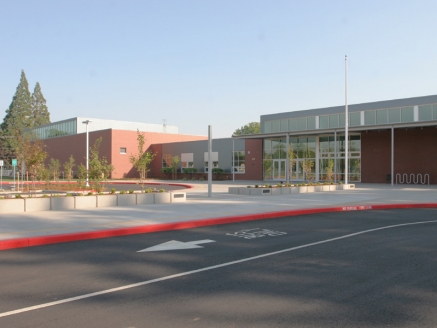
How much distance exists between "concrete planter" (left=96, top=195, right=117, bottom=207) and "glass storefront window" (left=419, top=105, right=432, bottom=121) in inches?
1190

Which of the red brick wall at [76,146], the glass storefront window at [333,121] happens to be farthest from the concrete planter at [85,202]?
the red brick wall at [76,146]

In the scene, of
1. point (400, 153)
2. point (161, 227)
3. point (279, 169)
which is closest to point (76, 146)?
point (279, 169)

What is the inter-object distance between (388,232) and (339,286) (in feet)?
18.1

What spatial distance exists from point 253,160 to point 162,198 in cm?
3017

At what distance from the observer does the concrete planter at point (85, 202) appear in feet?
52.5

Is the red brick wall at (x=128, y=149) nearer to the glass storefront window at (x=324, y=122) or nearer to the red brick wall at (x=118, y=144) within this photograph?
the red brick wall at (x=118, y=144)

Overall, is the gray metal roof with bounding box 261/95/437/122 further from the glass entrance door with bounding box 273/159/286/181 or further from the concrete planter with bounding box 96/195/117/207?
the concrete planter with bounding box 96/195/117/207

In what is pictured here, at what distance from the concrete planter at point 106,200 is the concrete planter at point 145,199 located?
1.08 metres

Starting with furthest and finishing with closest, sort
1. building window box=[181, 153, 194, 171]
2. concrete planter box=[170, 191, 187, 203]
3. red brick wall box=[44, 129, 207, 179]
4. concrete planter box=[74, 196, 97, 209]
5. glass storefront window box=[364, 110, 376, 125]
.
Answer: red brick wall box=[44, 129, 207, 179] → building window box=[181, 153, 194, 171] → glass storefront window box=[364, 110, 376, 125] → concrete planter box=[170, 191, 187, 203] → concrete planter box=[74, 196, 97, 209]

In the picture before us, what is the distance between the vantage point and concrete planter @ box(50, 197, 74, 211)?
50.4 feet

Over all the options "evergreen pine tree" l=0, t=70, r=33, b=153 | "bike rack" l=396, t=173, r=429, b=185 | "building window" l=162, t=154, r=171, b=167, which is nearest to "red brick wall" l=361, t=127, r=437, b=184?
"bike rack" l=396, t=173, r=429, b=185

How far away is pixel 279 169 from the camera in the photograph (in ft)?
151

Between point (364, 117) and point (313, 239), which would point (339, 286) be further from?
point (364, 117)

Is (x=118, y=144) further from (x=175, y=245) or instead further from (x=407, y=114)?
(x=175, y=245)
